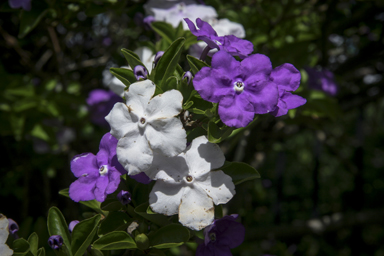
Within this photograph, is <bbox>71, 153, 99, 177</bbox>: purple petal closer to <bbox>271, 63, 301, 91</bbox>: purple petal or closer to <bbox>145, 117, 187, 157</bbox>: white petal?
<bbox>145, 117, 187, 157</bbox>: white petal

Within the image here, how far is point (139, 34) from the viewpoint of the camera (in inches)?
89.5

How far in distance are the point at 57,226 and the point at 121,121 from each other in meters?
0.45

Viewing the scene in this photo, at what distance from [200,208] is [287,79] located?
0.44 m

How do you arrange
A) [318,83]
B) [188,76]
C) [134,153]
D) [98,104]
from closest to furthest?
[134,153], [188,76], [318,83], [98,104]

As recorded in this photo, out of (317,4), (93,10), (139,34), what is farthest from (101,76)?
(317,4)

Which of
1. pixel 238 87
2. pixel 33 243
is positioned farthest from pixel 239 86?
pixel 33 243

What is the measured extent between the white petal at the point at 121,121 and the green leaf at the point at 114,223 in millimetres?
A: 280

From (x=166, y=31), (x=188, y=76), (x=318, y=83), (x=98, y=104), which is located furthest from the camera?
(x=98, y=104)

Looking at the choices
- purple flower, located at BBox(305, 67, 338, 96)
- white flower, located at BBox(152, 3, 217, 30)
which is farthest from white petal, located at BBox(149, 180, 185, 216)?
purple flower, located at BBox(305, 67, 338, 96)

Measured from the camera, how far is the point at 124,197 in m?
0.93

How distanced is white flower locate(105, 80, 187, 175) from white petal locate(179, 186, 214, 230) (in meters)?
0.14

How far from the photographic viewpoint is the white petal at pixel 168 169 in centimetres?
85

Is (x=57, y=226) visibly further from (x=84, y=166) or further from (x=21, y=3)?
(x=21, y=3)

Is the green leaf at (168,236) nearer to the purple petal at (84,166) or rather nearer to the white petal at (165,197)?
the white petal at (165,197)
